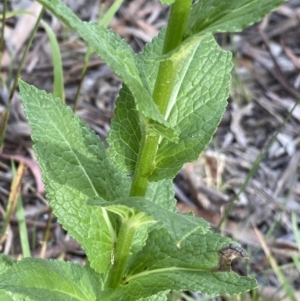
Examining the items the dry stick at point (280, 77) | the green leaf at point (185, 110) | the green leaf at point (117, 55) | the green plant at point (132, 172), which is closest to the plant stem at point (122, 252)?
the green plant at point (132, 172)

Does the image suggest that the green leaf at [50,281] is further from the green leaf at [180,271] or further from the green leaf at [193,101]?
the green leaf at [193,101]

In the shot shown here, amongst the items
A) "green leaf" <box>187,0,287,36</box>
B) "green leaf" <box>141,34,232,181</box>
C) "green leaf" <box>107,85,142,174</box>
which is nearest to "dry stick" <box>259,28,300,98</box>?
"green leaf" <box>141,34,232,181</box>

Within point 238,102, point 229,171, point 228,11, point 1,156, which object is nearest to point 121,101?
point 228,11

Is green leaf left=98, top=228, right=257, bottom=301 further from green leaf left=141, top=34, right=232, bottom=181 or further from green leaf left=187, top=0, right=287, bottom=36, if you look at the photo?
green leaf left=187, top=0, right=287, bottom=36

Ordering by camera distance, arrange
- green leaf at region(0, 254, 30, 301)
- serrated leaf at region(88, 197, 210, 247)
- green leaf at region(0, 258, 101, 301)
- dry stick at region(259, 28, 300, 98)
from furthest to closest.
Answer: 1. dry stick at region(259, 28, 300, 98)
2. green leaf at region(0, 254, 30, 301)
3. green leaf at region(0, 258, 101, 301)
4. serrated leaf at region(88, 197, 210, 247)

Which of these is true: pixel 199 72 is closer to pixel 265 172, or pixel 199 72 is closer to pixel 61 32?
pixel 265 172

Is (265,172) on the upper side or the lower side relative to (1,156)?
upper
